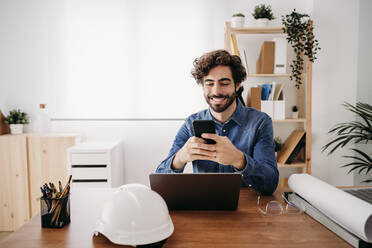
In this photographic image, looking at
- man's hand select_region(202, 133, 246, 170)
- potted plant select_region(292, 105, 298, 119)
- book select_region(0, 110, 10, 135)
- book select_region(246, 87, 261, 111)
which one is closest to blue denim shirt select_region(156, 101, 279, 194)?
man's hand select_region(202, 133, 246, 170)

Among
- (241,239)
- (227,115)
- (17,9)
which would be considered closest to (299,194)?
(241,239)

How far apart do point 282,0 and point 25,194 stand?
3089 mm

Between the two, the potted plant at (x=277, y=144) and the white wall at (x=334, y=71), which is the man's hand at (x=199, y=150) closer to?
the potted plant at (x=277, y=144)

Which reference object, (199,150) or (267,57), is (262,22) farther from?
(199,150)

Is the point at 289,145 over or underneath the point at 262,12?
underneath

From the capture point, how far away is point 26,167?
2406 mm

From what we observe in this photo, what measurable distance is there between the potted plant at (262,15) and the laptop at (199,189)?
2005 mm

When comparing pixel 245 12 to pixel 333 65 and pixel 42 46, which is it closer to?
pixel 333 65

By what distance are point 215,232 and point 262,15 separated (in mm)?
2247

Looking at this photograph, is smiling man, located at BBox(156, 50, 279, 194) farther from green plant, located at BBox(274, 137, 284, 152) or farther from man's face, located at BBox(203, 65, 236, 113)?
green plant, located at BBox(274, 137, 284, 152)

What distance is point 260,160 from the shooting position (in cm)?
136

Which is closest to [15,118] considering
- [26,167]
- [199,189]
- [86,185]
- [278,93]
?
[26,167]

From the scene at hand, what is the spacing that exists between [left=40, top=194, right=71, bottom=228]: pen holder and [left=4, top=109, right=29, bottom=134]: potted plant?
208 centimetres

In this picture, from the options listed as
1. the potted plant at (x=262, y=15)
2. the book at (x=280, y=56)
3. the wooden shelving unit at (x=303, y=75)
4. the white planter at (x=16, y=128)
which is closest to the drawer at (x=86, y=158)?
the white planter at (x=16, y=128)
